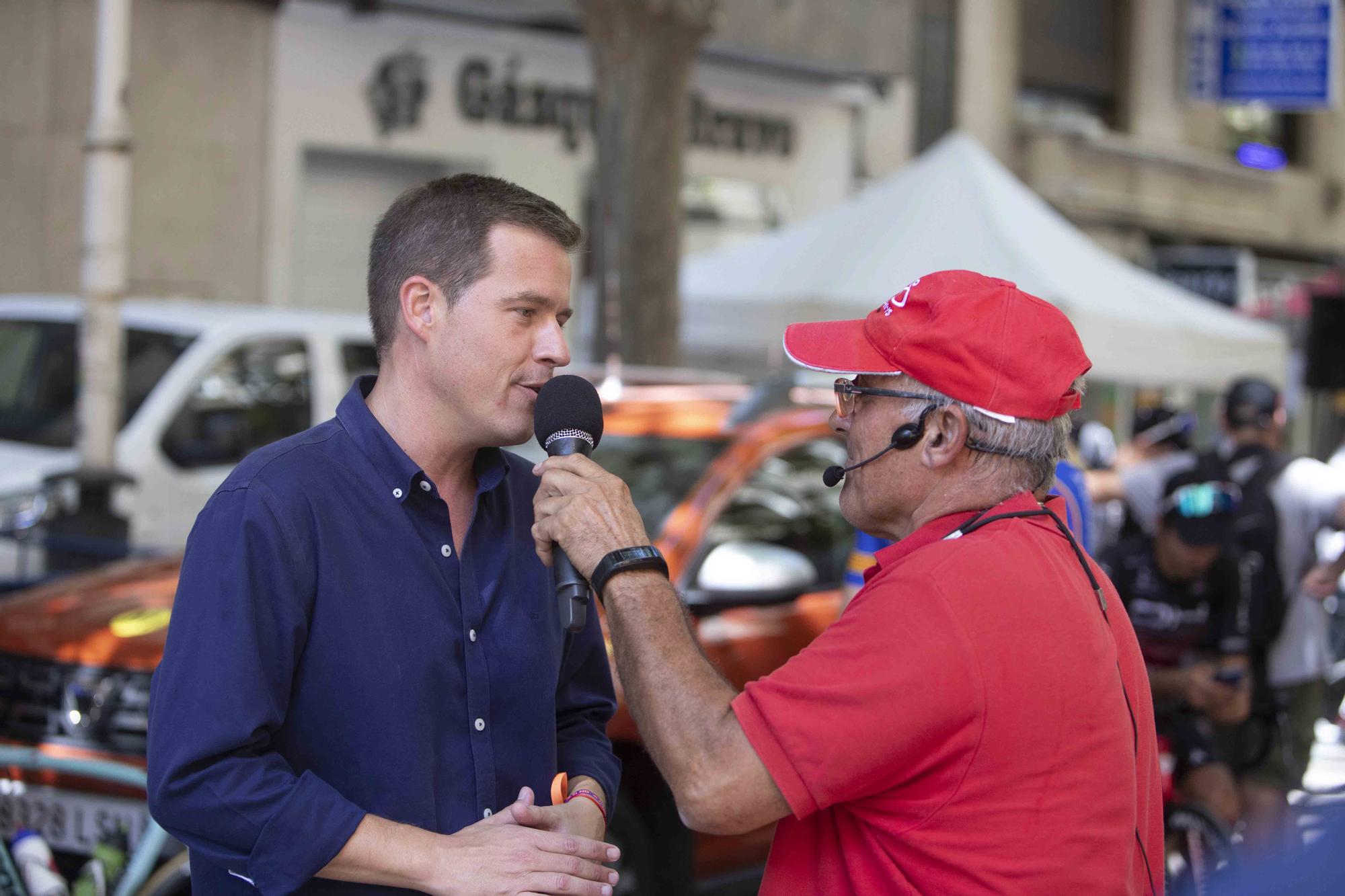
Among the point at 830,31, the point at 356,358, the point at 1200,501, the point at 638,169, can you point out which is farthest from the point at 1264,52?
the point at 1200,501

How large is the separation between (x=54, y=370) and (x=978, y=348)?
7162 mm

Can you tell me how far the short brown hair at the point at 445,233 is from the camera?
236 cm

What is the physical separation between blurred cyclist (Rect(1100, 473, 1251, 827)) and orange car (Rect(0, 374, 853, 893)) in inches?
46.6

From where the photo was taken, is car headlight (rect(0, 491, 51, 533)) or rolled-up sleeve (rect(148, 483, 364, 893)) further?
car headlight (rect(0, 491, 51, 533))

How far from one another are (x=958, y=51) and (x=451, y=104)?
26.3ft

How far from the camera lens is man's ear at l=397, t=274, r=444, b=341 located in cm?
238

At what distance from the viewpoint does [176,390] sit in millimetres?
7859

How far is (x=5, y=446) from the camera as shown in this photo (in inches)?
307

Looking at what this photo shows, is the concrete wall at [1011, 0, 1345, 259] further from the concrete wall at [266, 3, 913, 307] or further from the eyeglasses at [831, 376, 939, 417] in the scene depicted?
the eyeglasses at [831, 376, 939, 417]

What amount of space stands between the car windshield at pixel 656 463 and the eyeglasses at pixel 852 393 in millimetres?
2851

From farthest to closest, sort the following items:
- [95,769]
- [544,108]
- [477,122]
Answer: [544,108] < [477,122] < [95,769]

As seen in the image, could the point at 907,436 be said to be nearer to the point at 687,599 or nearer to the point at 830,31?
the point at 687,599

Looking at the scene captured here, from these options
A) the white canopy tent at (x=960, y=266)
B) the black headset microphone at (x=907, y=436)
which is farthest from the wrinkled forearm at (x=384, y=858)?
the white canopy tent at (x=960, y=266)

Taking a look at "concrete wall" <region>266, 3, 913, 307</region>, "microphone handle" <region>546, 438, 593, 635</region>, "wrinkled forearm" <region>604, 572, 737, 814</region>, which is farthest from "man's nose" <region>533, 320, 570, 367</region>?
"concrete wall" <region>266, 3, 913, 307</region>
